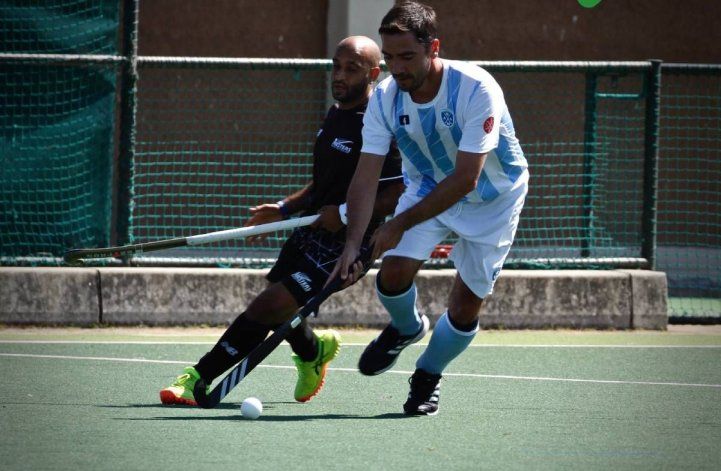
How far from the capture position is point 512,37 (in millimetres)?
13352

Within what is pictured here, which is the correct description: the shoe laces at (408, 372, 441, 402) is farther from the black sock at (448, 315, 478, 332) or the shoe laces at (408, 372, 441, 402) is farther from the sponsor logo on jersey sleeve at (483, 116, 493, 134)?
the sponsor logo on jersey sleeve at (483, 116, 493, 134)

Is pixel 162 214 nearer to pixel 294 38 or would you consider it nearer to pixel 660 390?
pixel 294 38

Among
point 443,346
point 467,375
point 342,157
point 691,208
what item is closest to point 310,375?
point 443,346

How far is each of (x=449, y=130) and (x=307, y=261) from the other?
0.97 metres

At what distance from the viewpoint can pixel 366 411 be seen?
6.12m

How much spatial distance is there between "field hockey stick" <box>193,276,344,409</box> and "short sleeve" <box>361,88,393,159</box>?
0.59 meters

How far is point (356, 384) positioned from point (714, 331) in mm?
3751

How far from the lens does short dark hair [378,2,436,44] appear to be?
560 centimetres

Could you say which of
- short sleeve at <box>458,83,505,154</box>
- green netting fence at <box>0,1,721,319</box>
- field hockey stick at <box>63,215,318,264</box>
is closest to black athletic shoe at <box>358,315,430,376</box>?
field hockey stick at <box>63,215,318,264</box>

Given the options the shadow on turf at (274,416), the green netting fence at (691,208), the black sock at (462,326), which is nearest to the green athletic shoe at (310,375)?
the shadow on turf at (274,416)

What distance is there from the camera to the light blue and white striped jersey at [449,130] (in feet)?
18.6

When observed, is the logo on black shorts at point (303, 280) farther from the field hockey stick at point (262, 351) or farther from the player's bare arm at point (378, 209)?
the player's bare arm at point (378, 209)

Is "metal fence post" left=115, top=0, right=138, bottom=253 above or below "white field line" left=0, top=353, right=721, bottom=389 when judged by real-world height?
above

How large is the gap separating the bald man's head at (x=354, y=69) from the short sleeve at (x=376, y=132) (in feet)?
1.19
